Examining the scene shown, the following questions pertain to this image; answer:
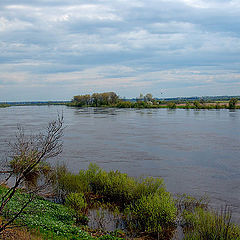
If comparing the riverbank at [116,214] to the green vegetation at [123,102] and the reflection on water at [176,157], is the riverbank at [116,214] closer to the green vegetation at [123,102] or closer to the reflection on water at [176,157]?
the reflection on water at [176,157]

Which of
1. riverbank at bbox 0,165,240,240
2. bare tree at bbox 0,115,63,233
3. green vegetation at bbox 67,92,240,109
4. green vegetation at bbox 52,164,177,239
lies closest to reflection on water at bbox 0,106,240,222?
riverbank at bbox 0,165,240,240

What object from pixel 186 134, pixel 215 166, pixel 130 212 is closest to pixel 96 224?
pixel 130 212

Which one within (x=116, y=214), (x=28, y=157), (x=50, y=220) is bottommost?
(x=116, y=214)

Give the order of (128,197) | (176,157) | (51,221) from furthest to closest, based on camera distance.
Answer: (176,157)
(128,197)
(51,221)

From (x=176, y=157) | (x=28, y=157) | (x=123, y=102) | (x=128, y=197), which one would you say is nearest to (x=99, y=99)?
(x=123, y=102)

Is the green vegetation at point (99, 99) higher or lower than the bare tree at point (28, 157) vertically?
higher

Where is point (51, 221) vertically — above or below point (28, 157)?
below

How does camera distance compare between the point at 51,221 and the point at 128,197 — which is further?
the point at 128,197

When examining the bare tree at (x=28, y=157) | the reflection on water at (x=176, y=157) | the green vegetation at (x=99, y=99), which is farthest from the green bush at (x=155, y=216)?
the green vegetation at (x=99, y=99)

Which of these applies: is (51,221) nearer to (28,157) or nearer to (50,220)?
(50,220)

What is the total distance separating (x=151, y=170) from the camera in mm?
14383

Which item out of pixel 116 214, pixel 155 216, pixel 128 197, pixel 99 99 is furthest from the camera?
pixel 99 99

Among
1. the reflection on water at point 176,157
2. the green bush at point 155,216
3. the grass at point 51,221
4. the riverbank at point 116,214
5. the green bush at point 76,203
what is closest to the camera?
the riverbank at point 116,214

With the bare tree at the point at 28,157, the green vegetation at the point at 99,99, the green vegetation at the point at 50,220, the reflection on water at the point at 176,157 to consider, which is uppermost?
the green vegetation at the point at 99,99
